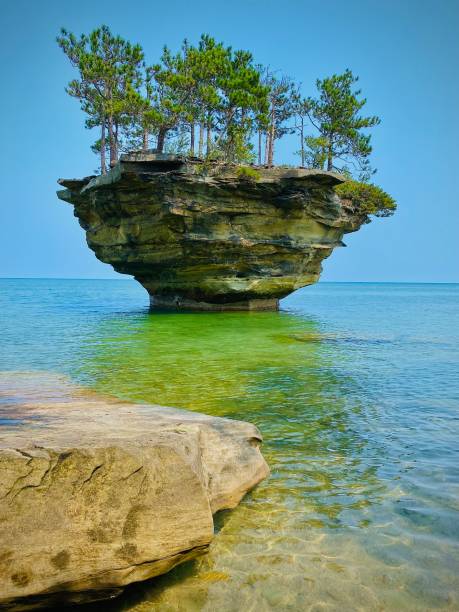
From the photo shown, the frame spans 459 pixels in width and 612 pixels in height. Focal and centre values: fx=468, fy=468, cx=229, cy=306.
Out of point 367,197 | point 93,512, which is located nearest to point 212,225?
point 367,197

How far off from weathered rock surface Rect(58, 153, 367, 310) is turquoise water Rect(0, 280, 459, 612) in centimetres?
1180

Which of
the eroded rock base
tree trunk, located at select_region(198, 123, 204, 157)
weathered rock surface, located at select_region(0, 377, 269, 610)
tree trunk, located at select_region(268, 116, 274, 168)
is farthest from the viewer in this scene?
tree trunk, located at select_region(268, 116, 274, 168)

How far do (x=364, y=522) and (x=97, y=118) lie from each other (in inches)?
1287

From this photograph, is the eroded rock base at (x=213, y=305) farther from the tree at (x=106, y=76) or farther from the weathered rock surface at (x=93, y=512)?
the weathered rock surface at (x=93, y=512)

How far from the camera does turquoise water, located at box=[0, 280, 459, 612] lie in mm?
3051

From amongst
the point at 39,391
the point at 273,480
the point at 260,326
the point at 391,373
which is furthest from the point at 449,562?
the point at 260,326

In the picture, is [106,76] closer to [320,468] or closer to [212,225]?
[212,225]

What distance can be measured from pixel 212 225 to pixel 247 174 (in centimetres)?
338

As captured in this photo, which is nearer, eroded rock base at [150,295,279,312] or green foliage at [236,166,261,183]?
green foliage at [236,166,261,183]

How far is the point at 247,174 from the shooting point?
24016 mm

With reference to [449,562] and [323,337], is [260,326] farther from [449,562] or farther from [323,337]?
[449,562]

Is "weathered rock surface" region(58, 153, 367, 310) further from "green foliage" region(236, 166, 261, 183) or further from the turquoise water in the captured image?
the turquoise water

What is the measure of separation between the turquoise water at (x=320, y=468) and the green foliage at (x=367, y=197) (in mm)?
17727

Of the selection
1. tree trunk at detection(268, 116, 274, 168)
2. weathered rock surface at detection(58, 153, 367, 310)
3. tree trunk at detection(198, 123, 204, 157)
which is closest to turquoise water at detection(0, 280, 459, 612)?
weathered rock surface at detection(58, 153, 367, 310)
